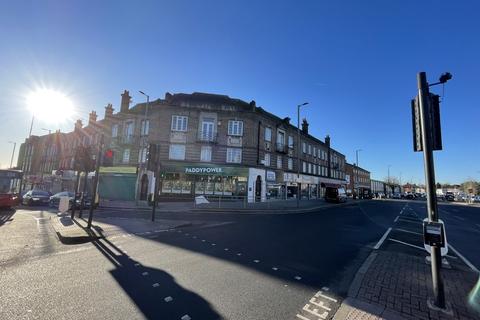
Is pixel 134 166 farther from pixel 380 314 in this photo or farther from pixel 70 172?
pixel 380 314

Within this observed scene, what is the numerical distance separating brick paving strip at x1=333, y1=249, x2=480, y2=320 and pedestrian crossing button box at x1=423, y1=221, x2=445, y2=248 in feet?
2.90

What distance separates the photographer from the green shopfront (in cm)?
2689

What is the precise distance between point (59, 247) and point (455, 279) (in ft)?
33.3

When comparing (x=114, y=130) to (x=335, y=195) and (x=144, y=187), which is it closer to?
(x=144, y=187)

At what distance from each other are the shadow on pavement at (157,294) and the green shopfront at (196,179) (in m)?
21.2

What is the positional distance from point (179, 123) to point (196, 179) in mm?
6874

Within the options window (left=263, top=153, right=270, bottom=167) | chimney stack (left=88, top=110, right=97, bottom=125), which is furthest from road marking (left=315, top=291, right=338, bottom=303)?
chimney stack (left=88, top=110, right=97, bottom=125)

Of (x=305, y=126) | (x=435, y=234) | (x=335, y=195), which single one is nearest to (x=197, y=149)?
(x=335, y=195)

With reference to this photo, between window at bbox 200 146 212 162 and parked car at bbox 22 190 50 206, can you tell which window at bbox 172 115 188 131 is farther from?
parked car at bbox 22 190 50 206

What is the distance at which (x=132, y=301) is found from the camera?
3773 mm

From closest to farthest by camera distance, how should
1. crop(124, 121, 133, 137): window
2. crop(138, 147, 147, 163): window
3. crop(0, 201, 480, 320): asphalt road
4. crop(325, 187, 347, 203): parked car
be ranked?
crop(0, 201, 480, 320): asphalt road → crop(138, 147, 147, 163): window → crop(124, 121, 133, 137): window → crop(325, 187, 347, 203): parked car

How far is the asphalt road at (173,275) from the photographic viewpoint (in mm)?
3586

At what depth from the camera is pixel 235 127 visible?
28.6m

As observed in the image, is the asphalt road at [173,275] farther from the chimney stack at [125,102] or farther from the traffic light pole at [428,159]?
the chimney stack at [125,102]
